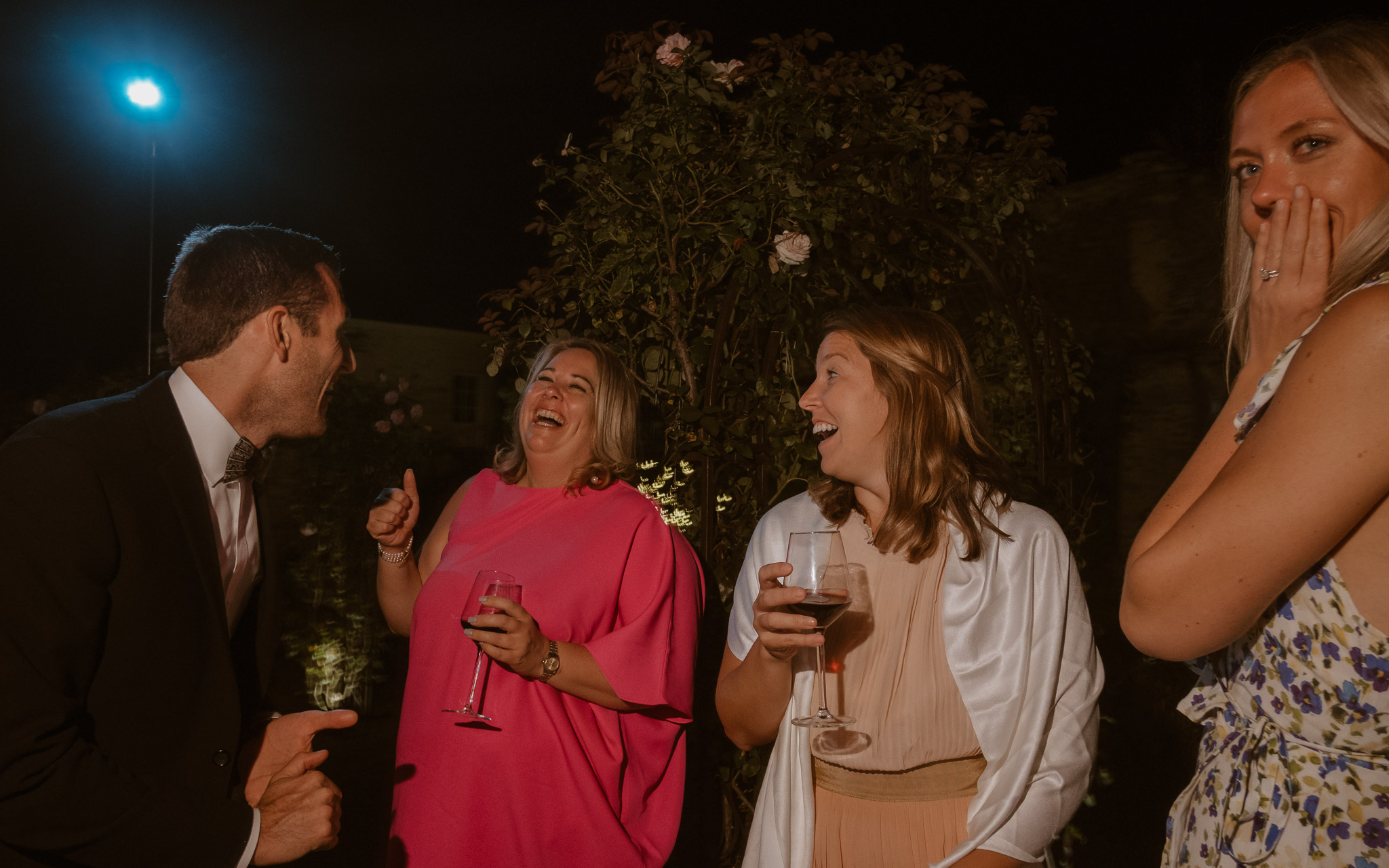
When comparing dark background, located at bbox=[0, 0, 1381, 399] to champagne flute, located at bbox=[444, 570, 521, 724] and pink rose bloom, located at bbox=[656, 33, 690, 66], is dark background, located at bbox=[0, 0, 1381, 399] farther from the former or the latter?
champagne flute, located at bbox=[444, 570, 521, 724]

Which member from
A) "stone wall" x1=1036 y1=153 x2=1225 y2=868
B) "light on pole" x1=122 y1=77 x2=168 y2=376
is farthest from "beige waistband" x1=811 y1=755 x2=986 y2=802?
"light on pole" x1=122 y1=77 x2=168 y2=376

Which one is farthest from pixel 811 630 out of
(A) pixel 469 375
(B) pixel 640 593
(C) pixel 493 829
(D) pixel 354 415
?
(A) pixel 469 375

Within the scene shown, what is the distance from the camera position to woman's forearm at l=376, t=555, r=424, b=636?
2.94m

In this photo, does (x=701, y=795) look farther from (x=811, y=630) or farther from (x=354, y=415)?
(x=354, y=415)

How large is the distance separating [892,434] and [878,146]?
60.0 inches

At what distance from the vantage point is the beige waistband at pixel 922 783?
2004 mm

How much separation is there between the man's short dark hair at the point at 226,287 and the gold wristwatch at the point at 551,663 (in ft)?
3.45

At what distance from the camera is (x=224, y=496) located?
6.77 feet

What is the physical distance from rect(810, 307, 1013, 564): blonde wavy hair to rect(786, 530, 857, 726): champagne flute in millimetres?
406

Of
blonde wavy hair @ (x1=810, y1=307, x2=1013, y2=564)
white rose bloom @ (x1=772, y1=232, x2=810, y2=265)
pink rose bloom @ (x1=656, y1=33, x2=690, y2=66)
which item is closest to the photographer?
blonde wavy hair @ (x1=810, y1=307, x2=1013, y2=564)

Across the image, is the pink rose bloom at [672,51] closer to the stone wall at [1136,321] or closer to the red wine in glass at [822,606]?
the red wine in glass at [822,606]

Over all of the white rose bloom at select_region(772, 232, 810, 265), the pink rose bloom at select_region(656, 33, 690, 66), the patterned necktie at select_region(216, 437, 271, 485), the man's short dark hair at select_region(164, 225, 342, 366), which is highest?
the pink rose bloom at select_region(656, 33, 690, 66)

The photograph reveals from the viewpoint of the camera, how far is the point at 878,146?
10.8ft

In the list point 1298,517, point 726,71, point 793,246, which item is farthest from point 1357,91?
point 726,71
